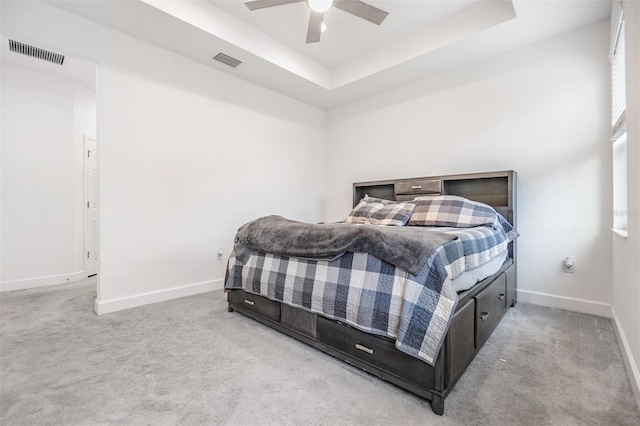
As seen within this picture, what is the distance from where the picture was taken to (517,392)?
1.38 meters

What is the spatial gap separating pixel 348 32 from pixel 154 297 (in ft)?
11.3

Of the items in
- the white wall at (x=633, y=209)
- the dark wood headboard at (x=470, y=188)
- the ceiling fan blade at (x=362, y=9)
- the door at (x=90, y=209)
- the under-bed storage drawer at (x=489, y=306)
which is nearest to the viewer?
the white wall at (x=633, y=209)

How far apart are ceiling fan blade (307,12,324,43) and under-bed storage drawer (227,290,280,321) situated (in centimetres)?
222

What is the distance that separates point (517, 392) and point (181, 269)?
9.71ft

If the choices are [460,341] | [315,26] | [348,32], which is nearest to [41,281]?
[315,26]

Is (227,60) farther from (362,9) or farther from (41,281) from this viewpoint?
(41,281)

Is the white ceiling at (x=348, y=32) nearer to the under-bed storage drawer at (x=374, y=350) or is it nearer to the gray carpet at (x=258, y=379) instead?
the gray carpet at (x=258, y=379)

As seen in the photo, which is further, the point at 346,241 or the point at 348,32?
the point at 348,32

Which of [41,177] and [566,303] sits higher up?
[41,177]

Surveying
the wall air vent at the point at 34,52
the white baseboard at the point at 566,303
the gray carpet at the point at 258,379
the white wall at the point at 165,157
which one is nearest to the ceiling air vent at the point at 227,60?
the white wall at the point at 165,157

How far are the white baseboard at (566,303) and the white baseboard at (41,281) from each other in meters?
5.20

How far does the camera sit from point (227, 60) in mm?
3064

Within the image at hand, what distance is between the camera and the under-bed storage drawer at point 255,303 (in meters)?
2.01

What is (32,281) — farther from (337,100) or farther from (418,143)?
(418,143)
